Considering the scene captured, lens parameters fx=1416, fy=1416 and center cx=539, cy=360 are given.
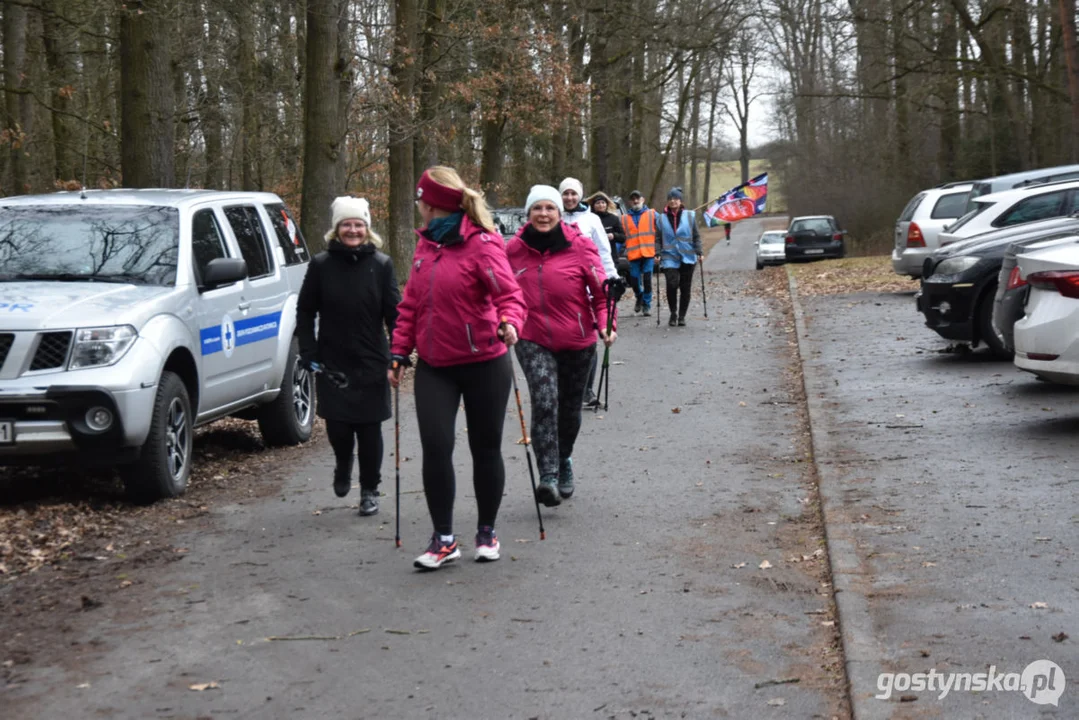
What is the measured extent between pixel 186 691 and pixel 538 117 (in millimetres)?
28479

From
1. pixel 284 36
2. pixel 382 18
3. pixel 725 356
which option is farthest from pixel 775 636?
pixel 382 18

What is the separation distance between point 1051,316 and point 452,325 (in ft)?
17.3

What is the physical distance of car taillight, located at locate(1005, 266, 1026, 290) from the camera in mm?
10969

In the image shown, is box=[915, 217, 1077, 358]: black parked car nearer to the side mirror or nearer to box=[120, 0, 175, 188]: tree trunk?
the side mirror

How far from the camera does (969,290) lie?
14.9 metres

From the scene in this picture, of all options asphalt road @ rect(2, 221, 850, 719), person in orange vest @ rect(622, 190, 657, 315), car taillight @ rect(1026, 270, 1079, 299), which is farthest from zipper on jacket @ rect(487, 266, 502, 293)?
person in orange vest @ rect(622, 190, 657, 315)

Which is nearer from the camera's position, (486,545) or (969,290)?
(486,545)

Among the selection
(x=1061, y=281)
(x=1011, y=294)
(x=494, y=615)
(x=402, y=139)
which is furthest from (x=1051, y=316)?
(x=402, y=139)

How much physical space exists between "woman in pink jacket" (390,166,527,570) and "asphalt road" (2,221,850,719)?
1.82 feet

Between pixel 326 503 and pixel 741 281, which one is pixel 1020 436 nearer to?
pixel 326 503

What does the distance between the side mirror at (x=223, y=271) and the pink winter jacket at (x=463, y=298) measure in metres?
2.85

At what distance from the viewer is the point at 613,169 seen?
4403cm

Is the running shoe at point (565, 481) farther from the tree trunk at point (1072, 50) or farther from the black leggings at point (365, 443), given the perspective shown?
the tree trunk at point (1072, 50)

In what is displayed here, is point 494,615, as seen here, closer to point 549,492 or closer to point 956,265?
point 549,492
